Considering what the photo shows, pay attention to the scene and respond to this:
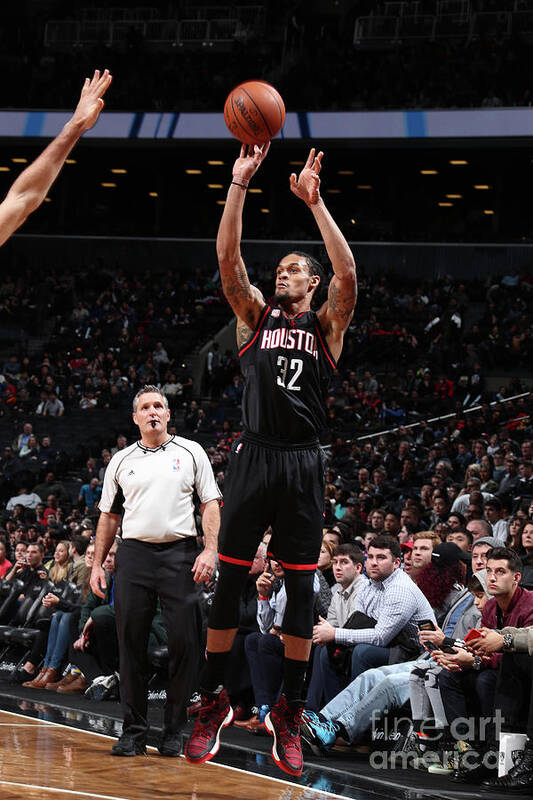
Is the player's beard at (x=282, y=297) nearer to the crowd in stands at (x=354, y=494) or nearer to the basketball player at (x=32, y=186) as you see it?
the basketball player at (x=32, y=186)

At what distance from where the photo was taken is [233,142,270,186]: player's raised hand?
4.64 m

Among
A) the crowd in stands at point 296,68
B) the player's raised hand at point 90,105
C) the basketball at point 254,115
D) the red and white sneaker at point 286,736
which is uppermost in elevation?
the crowd in stands at point 296,68

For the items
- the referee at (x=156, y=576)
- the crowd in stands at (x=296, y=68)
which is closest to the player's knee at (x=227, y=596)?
the referee at (x=156, y=576)

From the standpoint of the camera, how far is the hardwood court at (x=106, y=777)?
15.4ft

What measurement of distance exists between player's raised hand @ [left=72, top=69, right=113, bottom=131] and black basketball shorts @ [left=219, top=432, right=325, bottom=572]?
1.66m

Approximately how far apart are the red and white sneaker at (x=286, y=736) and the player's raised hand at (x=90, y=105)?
8.95ft

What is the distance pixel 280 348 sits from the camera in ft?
15.2

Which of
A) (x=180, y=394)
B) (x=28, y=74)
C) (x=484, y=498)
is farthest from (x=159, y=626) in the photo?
(x=28, y=74)

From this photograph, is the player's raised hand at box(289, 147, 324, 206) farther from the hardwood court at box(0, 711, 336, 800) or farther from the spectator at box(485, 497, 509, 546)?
the spectator at box(485, 497, 509, 546)

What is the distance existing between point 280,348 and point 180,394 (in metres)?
16.5

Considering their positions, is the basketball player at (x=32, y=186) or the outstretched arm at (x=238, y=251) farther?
the outstretched arm at (x=238, y=251)

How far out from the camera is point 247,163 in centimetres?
470

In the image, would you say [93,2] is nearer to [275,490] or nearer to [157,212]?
[157,212]

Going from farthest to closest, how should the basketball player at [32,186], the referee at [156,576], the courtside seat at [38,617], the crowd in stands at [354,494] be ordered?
1. the courtside seat at [38,617]
2. the crowd in stands at [354,494]
3. the referee at [156,576]
4. the basketball player at [32,186]
